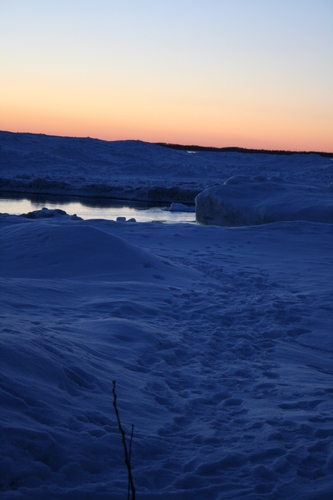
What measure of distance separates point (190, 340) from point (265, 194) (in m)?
9.82

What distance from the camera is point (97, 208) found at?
64.2ft

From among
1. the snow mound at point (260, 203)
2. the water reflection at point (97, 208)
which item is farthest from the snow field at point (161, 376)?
the water reflection at point (97, 208)

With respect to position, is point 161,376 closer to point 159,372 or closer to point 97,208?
point 159,372

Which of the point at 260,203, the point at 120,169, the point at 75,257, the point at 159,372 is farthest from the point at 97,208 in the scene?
the point at 120,169

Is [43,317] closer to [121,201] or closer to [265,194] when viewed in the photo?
[265,194]

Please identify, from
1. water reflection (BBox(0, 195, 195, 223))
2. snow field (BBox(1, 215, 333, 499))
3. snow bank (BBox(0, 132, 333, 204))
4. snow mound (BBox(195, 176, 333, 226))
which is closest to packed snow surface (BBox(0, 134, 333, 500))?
snow field (BBox(1, 215, 333, 499))

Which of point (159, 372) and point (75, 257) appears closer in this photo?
point (159, 372)

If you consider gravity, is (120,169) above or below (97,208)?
above

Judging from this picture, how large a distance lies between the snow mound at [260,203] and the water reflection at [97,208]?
198cm

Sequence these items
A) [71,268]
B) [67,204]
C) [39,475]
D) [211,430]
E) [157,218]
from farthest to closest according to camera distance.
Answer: [67,204] < [157,218] < [71,268] < [211,430] < [39,475]

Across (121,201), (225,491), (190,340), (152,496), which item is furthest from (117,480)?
(121,201)

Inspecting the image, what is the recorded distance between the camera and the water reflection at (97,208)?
16750mm

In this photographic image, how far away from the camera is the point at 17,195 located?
23500mm

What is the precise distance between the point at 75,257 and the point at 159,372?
3.65 m
